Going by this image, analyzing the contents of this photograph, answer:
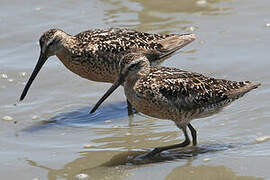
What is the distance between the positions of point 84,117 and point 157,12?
10.3ft

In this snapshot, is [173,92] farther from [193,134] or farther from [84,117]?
[84,117]

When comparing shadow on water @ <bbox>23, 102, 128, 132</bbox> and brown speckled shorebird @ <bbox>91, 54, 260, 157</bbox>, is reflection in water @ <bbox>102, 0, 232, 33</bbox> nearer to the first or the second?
shadow on water @ <bbox>23, 102, 128, 132</bbox>

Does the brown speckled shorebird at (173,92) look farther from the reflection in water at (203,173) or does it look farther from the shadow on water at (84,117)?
the shadow on water at (84,117)

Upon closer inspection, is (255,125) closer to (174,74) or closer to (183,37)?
(174,74)

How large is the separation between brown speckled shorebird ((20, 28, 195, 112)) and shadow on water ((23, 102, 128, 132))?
22 cm

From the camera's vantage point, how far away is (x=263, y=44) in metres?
8.71

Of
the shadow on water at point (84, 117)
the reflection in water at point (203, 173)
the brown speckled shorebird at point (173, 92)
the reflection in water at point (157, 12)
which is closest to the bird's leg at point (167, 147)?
the brown speckled shorebird at point (173, 92)

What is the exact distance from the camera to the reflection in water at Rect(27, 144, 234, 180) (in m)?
6.05

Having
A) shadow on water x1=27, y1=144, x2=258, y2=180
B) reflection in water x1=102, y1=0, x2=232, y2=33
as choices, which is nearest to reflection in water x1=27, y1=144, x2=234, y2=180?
shadow on water x1=27, y1=144, x2=258, y2=180

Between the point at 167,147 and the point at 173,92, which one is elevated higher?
the point at 173,92

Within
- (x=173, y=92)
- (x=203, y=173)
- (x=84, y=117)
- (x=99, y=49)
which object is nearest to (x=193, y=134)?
(x=173, y=92)

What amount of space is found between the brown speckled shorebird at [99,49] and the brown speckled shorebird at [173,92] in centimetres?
115

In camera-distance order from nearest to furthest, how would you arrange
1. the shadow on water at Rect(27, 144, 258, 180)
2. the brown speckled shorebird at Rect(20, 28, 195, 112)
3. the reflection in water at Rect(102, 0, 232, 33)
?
1. the shadow on water at Rect(27, 144, 258, 180)
2. the brown speckled shorebird at Rect(20, 28, 195, 112)
3. the reflection in water at Rect(102, 0, 232, 33)

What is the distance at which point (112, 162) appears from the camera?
630cm
